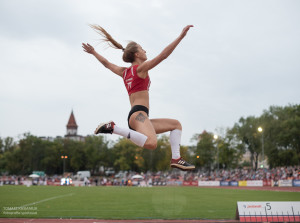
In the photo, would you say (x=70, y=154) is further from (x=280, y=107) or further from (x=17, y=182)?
(x=280, y=107)

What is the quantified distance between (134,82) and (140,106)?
45 cm

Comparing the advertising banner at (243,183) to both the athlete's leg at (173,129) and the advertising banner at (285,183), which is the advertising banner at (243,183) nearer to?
the advertising banner at (285,183)

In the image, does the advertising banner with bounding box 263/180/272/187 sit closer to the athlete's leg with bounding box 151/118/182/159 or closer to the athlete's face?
the athlete's leg with bounding box 151/118/182/159

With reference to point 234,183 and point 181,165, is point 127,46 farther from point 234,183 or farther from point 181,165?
point 234,183

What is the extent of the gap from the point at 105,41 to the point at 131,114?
160cm

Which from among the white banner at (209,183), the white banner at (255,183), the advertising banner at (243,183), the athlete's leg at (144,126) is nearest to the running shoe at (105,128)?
the athlete's leg at (144,126)

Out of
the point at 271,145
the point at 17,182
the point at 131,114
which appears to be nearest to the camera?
the point at 131,114

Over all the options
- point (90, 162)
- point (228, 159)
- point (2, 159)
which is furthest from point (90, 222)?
point (2, 159)

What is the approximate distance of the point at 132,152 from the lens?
10594 cm

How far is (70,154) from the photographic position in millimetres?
108250

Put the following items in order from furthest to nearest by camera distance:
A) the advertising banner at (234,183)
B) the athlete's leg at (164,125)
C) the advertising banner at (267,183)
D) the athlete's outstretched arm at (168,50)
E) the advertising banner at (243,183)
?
the advertising banner at (234,183), the advertising banner at (243,183), the advertising banner at (267,183), the athlete's leg at (164,125), the athlete's outstretched arm at (168,50)

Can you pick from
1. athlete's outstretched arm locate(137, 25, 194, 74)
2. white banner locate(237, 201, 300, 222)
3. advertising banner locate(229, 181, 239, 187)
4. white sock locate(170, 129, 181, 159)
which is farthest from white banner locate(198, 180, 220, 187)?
athlete's outstretched arm locate(137, 25, 194, 74)

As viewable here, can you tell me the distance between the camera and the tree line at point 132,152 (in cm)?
9176

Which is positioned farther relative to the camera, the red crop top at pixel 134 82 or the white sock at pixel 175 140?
the white sock at pixel 175 140
